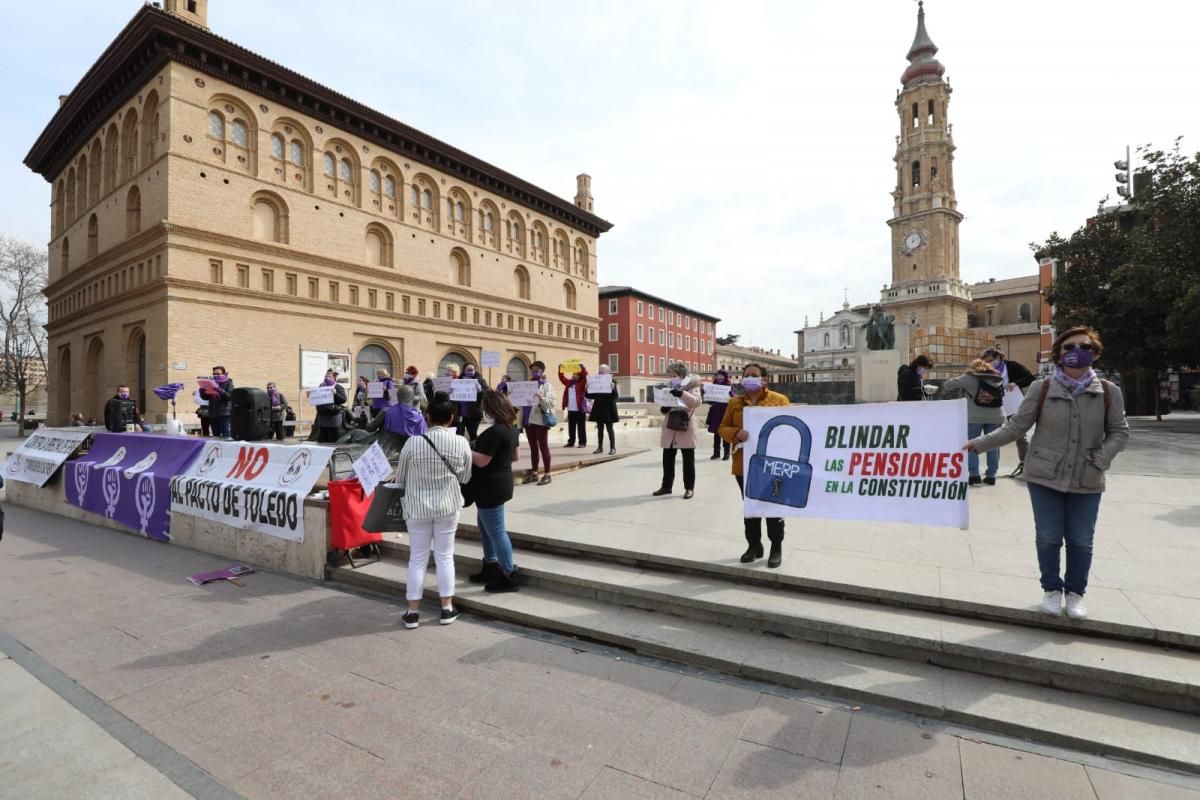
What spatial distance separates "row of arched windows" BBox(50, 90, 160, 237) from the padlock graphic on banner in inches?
1154

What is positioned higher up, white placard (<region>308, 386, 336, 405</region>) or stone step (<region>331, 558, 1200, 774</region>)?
white placard (<region>308, 386, 336, 405</region>)

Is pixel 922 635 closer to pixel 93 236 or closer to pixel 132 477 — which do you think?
pixel 132 477

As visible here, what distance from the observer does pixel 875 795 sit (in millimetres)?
2432

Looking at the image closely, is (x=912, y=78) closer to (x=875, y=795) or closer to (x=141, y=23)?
(x=141, y=23)

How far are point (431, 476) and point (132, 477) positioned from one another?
6.83 m

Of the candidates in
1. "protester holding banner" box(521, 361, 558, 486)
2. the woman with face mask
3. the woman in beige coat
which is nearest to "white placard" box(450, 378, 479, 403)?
"protester holding banner" box(521, 361, 558, 486)

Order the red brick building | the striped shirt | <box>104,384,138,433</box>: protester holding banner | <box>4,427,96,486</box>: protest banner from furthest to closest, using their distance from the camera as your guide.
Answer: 1. the red brick building
2. <box>104,384,138,433</box>: protester holding banner
3. <box>4,427,96,486</box>: protest banner
4. the striped shirt

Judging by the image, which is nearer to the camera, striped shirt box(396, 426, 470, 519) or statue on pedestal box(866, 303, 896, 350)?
striped shirt box(396, 426, 470, 519)

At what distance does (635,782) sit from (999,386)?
7918 millimetres

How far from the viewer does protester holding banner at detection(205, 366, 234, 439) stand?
41.1ft

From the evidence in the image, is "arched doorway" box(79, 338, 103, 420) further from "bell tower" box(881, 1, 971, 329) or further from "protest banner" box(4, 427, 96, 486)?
"bell tower" box(881, 1, 971, 329)

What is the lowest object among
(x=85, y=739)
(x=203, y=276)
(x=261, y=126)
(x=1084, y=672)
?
(x=85, y=739)

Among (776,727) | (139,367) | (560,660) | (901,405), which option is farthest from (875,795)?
(139,367)

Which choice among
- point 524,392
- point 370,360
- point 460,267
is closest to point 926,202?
point 460,267
